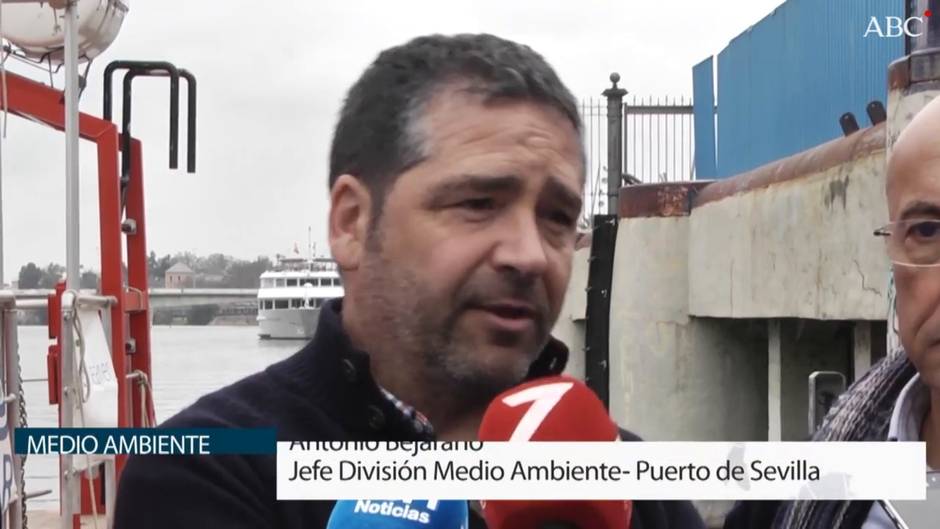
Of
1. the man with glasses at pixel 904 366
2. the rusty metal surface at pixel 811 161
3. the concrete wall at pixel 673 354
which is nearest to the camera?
the man with glasses at pixel 904 366

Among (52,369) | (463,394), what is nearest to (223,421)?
(463,394)

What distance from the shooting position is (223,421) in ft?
3.93

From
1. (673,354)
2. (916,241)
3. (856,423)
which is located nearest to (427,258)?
(916,241)

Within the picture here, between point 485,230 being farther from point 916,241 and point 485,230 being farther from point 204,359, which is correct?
point 204,359

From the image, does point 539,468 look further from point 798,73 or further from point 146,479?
point 798,73

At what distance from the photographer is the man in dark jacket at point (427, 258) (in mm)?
1132

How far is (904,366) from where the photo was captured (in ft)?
4.98

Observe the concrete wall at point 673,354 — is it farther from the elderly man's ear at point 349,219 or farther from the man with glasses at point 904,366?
the elderly man's ear at point 349,219

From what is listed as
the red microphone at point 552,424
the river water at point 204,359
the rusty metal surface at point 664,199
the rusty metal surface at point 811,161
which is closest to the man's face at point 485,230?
the red microphone at point 552,424

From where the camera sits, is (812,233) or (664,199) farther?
(664,199)

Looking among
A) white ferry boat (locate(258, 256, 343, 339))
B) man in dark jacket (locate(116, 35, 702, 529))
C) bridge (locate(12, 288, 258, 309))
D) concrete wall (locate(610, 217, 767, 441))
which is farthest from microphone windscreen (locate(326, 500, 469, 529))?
concrete wall (locate(610, 217, 767, 441))

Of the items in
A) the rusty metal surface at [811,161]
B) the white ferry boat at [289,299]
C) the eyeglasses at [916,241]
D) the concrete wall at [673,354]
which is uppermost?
the rusty metal surface at [811,161]

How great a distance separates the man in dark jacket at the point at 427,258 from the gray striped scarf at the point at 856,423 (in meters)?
0.38

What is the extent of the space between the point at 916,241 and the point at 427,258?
46 centimetres
